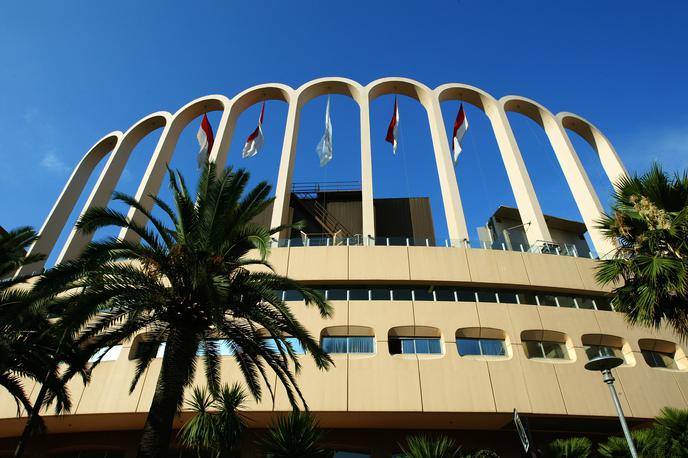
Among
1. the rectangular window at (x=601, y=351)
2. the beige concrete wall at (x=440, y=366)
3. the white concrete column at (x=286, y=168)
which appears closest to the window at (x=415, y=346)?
the beige concrete wall at (x=440, y=366)

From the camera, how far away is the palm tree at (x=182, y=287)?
927 centimetres

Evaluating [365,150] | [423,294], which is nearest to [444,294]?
[423,294]

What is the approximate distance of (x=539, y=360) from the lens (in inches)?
611

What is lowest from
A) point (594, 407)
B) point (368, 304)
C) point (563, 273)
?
point (594, 407)

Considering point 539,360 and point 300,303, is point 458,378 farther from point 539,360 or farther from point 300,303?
point 300,303

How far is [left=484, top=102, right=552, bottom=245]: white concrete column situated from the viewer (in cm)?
2097

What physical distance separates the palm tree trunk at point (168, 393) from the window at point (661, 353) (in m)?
17.6

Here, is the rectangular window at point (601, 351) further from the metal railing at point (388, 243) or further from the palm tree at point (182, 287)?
the palm tree at point (182, 287)

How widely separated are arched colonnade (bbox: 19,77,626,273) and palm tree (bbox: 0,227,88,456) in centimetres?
703

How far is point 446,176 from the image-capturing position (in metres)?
21.9

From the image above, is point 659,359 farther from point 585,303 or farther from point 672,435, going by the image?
point 672,435

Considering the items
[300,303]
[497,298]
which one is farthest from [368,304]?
[497,298]

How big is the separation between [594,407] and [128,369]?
56.7 ft

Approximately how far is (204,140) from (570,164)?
76.2 feet
